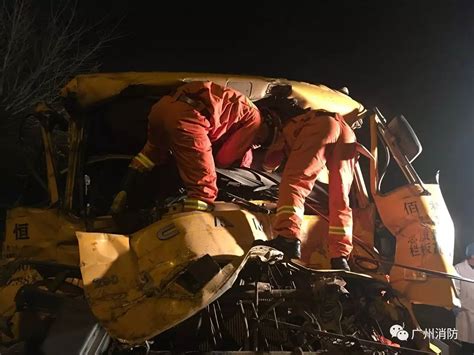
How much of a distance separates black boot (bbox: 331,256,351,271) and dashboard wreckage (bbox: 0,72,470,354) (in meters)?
0.17

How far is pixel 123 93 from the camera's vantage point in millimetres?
4695

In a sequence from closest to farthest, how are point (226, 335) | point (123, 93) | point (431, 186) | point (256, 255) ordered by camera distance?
point (256, 255) < point (226, 335) < point (123, 93) < point (431, 186)

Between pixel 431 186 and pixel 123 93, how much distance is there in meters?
2.50

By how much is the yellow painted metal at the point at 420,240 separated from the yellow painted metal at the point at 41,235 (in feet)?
7.74

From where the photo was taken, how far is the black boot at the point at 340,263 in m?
4.15

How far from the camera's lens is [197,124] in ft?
13.4

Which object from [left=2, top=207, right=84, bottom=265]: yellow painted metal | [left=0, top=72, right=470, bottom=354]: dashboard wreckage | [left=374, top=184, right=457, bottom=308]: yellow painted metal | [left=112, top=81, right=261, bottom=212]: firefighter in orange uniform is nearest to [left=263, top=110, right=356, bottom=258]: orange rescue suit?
[left=0, top=72, right=470, bottom=354]: dashboard wreckage

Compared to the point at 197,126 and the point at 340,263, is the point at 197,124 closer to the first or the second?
the point at 197,126

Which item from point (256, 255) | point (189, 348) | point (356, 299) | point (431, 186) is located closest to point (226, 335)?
point (189, 348)

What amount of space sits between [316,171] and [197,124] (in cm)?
83

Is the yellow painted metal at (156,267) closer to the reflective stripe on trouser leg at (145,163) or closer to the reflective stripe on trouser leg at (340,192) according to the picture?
the reflective stripe on trouser leg at (340,192)

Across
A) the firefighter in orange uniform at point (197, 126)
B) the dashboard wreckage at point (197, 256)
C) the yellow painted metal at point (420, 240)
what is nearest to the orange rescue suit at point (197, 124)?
the firefighter in orange uniform at point (197, 126)

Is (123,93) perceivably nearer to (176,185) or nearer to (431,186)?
(176,185)

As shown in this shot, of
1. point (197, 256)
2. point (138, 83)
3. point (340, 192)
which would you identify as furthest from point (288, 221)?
point (138, 83)
